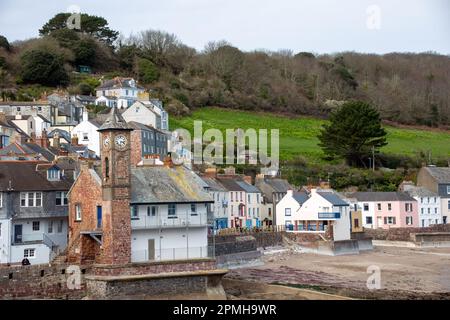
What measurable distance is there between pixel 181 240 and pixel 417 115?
82.1m

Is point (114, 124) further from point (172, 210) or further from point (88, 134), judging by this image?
point (88, 134)

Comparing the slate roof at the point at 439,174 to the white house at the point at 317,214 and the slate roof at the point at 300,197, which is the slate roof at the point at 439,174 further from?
the slate roof at the point at 300,197

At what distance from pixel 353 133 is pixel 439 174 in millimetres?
10162

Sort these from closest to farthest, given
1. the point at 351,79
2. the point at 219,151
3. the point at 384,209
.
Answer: the point at 384,209, the point at 219,151, the point at 351,79

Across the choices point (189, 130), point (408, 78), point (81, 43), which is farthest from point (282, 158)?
point (408, 78)

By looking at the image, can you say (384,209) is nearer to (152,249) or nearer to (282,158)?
(282,158)

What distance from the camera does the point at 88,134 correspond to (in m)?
72.1

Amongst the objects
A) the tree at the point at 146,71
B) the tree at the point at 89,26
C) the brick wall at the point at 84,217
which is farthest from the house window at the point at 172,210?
the tree at the point at 89,26

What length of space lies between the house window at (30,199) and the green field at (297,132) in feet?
143

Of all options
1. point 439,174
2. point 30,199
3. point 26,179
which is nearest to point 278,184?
point 439,174

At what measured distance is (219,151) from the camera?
7775cm

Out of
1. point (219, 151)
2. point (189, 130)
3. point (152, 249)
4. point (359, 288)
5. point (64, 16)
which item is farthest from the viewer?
point (64, 16)

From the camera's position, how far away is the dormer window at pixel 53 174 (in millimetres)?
43062

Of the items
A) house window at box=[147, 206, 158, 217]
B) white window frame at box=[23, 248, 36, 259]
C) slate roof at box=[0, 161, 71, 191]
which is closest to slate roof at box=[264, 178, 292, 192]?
slate roof at box=[0, 161, 71, 191]
